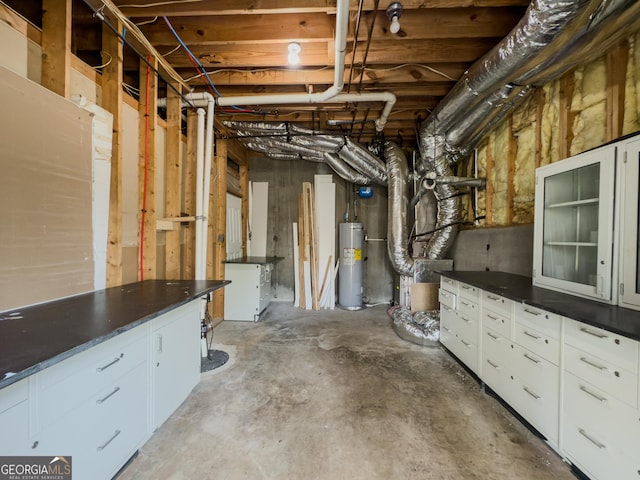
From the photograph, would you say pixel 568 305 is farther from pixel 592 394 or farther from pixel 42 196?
pixel 42 196

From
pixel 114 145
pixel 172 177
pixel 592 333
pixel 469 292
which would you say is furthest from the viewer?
pixel 172 177

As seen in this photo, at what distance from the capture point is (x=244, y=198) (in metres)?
4.58

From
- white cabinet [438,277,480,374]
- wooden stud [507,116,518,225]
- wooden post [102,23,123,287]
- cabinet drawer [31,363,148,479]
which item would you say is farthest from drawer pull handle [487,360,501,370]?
wooden post [102,23,123,287]

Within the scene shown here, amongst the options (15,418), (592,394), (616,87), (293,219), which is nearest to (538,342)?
(592,394)

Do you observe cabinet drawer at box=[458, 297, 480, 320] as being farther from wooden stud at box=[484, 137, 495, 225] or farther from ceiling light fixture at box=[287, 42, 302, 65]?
ceiling light fixture at box=[287, 42, 302, 65]

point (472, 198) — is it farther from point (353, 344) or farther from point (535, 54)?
point (353, 344)

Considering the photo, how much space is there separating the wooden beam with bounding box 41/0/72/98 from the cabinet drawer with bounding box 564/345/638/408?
320 centimetres

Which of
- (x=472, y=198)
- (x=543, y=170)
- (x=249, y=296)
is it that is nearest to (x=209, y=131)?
(x=249, y=296)

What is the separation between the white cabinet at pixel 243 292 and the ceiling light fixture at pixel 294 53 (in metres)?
2.46

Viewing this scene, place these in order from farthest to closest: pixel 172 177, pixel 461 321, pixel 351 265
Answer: pixel 351 265 → pixel 172 177 → pixel 461 321

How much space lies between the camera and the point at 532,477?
1.35m

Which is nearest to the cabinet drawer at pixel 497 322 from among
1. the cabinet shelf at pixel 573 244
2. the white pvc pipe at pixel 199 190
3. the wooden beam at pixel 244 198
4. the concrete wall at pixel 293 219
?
the cabinet shelf at pixel 573 244

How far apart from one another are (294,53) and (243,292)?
2910mm

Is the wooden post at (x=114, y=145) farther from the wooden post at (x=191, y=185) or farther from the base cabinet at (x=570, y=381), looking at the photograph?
the base cabinet at (x=570, y=381)
